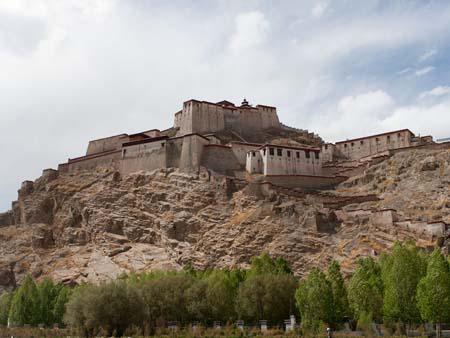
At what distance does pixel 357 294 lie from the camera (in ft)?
127

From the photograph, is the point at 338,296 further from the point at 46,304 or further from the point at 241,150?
the point at 241,150

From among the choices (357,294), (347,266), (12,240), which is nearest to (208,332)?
(357,294)

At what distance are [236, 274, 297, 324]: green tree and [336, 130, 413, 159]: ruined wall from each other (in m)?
32.5

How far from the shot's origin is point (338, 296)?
40094mm

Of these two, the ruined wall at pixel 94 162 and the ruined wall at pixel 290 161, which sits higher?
the ruined wall at pixel 94 162

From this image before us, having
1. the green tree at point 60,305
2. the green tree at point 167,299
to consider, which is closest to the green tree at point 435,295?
the green tree at point 167,299

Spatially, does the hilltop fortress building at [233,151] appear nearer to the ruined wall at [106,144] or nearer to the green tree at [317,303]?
the ruined wall at [106,144]

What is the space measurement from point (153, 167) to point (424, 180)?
95.8 ft

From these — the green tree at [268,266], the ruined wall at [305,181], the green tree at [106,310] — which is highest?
the ruined wall at [305,181]

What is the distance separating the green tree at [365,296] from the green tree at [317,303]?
1.65 m

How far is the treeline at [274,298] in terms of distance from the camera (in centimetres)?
3566

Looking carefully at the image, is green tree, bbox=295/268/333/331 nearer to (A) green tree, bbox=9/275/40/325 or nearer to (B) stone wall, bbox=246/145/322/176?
(A) green tree, bbox=9/275/40/325

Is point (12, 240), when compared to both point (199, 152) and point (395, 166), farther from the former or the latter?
point (395, 166)

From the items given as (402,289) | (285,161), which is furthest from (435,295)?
(285,161)
